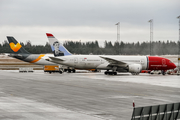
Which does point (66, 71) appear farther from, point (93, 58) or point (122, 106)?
point (122, 106)

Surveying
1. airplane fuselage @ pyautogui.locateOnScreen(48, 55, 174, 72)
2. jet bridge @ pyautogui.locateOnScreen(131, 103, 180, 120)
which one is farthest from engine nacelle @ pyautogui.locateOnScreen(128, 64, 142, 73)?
jet bridge @ pyautogui.locateOnScreen(131, 103, 180, 120)

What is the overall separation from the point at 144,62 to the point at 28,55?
104 ft

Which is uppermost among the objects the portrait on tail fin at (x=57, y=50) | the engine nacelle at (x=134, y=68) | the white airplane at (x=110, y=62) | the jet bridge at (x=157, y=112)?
the portrait on tail fin at (x=57, y=50)

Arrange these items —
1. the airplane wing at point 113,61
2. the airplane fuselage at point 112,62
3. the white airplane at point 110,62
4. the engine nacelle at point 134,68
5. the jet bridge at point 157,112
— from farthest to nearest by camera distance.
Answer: the airplane fuselage at point 112,62 → the white airplane at point 110,62 → the airplane wing at point 113,61 → the engine nacelle at point 134,68 → the jet bridge at point 157,112

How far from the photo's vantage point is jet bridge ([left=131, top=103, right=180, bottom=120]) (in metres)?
10.4

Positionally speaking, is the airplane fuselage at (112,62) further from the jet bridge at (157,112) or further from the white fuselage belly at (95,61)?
the jet bridge at (157,112)

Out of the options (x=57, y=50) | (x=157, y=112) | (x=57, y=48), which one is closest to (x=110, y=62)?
(x=57, y=50)

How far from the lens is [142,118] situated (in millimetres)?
10406

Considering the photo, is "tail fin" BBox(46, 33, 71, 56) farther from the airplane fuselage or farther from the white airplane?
the airplane fuselage

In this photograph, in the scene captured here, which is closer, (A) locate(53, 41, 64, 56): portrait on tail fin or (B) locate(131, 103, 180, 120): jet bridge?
(B) locate(131, 103, 180, 120): jet bridge

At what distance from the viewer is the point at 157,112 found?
10.9 m

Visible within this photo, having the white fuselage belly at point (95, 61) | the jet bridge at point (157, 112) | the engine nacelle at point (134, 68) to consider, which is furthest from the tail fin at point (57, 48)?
the jet bridge at point (157, 112)

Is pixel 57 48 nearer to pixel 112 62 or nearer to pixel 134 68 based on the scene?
pixel 112 62

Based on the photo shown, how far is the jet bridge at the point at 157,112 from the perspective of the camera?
410 inches
